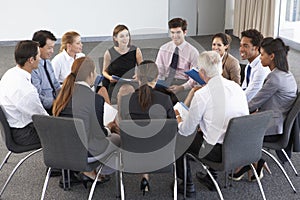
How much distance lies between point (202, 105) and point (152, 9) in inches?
254

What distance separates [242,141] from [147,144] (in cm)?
62

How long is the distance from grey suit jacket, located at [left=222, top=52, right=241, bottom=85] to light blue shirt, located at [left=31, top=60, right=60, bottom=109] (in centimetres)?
160

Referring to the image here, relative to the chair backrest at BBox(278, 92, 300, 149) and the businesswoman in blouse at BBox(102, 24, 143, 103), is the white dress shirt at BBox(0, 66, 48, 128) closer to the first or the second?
the businesswoman in blouse at BBox(102, 24, 143, 103)

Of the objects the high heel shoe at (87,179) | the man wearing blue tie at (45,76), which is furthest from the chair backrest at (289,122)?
the man wearing blue tie at (45,76)

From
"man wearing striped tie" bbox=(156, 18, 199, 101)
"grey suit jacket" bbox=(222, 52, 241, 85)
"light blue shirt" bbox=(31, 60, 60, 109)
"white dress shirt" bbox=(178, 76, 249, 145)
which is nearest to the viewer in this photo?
"white dress shirt" bbox=(178, 76, 249, 145)

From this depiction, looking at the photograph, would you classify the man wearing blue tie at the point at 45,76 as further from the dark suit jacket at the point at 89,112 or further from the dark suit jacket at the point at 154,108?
the dark suit jacket at the point at 154,108

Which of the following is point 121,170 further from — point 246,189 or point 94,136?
point 246,189

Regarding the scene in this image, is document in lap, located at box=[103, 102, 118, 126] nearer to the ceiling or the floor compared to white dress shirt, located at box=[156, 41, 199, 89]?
nearer to the floor

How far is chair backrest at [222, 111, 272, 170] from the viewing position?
2.69 metres

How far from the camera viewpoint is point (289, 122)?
3.18m

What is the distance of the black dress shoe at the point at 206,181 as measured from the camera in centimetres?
338

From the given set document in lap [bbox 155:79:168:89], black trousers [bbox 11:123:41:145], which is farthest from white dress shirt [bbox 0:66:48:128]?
document in lap [bbox 155:79:168:89]

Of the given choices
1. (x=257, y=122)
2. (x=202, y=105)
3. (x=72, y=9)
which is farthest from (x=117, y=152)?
(x=72, y=9)

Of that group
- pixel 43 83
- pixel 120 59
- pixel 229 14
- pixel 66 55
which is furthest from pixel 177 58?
pixel 229 14
